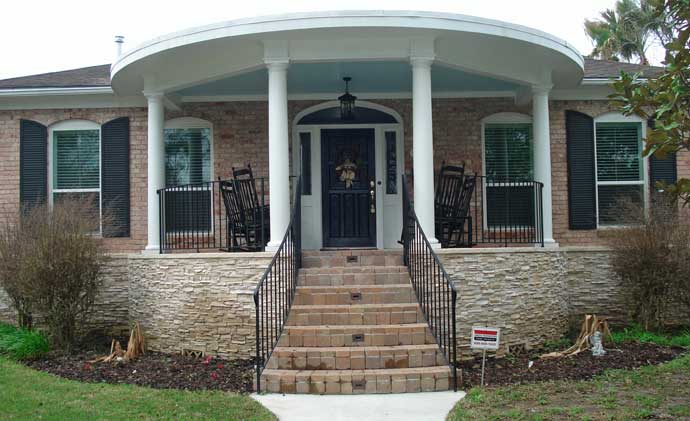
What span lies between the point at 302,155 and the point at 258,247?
213 centimetres

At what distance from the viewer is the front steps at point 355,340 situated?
649 centimetres

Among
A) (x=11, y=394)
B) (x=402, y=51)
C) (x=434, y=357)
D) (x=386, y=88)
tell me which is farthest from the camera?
(x=386, y=88)

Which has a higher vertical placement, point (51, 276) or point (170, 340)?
point (51, 276)

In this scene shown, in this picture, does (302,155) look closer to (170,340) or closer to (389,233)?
(389,233)

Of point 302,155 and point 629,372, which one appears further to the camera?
point 302,155

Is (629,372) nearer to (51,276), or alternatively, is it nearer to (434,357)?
(434,357)

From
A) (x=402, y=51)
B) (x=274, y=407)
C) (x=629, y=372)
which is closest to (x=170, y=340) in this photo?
(x=274, y=407)

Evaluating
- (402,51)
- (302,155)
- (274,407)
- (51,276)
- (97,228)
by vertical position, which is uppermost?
(402,51)

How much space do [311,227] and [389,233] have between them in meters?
1.22

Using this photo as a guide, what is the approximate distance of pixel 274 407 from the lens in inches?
238

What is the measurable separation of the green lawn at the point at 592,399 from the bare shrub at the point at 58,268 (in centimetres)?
518

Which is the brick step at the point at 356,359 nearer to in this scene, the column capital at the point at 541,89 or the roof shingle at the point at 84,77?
the column capital at the point at 541,89

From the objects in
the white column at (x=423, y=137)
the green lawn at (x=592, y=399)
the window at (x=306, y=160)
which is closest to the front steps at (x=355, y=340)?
the green lawn at (x=592, y=399)

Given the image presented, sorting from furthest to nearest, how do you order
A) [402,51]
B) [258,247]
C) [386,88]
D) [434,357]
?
[386,88], [258,247], [402,51], [434,357]
